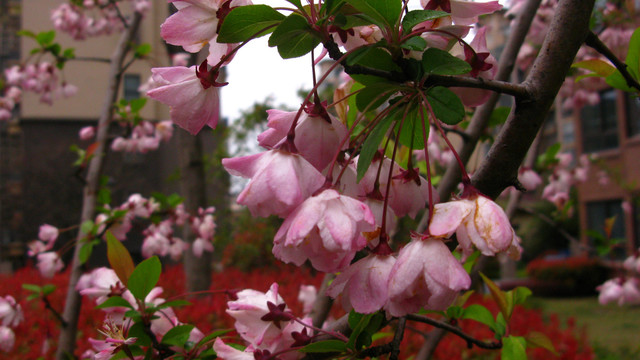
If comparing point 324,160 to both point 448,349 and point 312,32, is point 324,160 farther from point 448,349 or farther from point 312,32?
point 448,349

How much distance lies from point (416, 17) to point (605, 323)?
10251mm

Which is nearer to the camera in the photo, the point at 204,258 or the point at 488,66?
the point at 488,66

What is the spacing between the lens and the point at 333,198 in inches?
20.4

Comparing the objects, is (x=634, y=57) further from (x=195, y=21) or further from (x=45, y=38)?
(x=45, y=38)

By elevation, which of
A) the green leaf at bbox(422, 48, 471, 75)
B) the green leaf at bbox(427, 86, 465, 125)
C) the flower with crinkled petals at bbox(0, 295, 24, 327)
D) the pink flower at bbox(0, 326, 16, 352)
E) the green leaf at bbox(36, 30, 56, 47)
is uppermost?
the green leaf at bbox(36, 30, 56, 47)

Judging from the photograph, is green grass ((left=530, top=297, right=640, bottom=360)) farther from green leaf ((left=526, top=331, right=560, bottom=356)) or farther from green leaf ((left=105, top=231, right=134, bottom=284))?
green leaf ((left=105, top=231, right=134, bottom=284))

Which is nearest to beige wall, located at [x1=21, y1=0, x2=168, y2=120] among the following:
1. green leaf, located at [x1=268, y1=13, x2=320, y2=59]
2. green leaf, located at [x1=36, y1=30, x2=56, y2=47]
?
green leaf, located at [x1=36, y1=30, x2=56, y2=47]

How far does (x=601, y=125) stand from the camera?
15.4 metres

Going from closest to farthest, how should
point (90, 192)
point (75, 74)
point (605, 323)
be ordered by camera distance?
1. point (90, 192)
2. point (605, 323)
3. point (75, 74)

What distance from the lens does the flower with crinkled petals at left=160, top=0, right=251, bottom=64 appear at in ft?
1.95

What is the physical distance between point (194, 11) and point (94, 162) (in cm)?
237

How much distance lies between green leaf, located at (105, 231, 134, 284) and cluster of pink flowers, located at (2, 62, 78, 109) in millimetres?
3090

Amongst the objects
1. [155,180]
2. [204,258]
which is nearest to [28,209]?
[155,180]

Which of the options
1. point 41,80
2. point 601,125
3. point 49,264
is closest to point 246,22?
point 49,264
